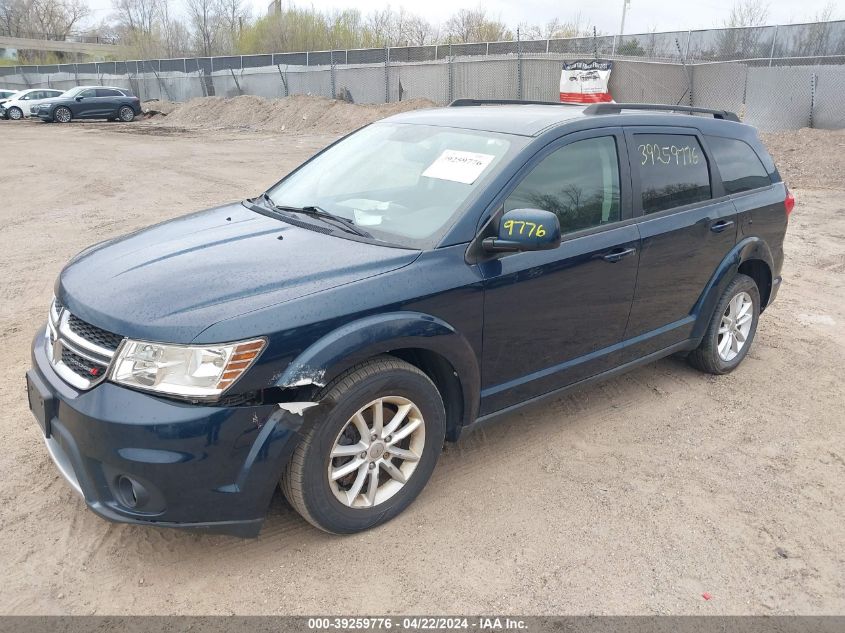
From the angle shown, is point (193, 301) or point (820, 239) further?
point (820, 239)

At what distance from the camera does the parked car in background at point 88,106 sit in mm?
28623

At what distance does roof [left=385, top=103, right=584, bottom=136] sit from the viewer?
3.56 meters

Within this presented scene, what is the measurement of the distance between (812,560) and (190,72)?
38.5 meters

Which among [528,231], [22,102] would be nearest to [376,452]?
[528,231]

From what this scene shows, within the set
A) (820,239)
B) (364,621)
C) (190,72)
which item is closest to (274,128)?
(190,72)

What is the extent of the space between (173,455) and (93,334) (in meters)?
0.63

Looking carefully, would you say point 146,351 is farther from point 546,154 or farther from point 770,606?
point 770,606

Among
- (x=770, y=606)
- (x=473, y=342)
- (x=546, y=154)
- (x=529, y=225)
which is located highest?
(x=546, y=154)

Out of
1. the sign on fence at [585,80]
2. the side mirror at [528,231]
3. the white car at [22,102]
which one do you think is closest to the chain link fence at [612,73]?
the sign on fence at [585,80]

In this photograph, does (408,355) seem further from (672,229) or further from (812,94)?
(812,94)

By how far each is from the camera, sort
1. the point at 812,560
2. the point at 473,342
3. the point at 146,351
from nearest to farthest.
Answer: the point at 146,351 → the point at 812,560 → the point at 473,342

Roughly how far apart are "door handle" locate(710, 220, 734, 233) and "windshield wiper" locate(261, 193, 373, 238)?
2311mm

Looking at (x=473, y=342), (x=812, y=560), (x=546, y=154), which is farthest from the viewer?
(x=546, y=154)

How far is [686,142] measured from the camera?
422 cm
